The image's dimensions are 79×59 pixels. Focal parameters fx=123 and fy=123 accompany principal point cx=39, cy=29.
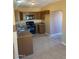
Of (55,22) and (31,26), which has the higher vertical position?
(55,22)

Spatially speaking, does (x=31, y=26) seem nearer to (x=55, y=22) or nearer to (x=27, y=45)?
(x=55, y=22)

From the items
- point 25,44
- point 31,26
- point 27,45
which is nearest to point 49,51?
point 27,45

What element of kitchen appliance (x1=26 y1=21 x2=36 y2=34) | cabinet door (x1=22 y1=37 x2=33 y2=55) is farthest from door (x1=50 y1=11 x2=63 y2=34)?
cabinet door (x1=22 y1=37 x2=33 y2=55)

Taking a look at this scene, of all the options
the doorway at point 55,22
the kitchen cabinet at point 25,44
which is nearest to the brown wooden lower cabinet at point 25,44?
the kitchen cabinet at point 25,44

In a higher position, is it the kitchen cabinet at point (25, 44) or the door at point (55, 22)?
the door at point (55, 22)

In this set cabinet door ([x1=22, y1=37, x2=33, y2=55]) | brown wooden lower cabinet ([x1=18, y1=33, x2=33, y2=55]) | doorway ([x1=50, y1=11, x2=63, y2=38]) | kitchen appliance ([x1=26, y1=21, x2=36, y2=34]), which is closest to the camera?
brown wooden lower cabinet ([x1=18, y1=33, x2=33, y2=55])

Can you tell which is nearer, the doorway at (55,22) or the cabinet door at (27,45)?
the cabinet door at (27,45)

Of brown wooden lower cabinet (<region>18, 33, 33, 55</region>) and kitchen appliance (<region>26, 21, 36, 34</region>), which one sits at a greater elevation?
kitchen appliance (<region>26, 21, 36, 34</region>)

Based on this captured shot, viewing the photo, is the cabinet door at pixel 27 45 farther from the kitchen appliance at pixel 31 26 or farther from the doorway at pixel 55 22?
the kitchen appliance at pixel 31 26

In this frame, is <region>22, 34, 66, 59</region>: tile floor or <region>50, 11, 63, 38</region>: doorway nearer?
<region>22, 34, 66, 59</region>: tile floor

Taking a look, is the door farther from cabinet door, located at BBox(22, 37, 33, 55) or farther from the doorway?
cabinet door, located at BBox(22, 37, 33, 55)
